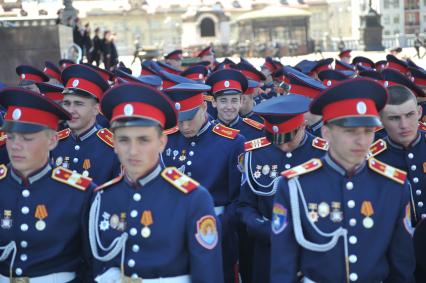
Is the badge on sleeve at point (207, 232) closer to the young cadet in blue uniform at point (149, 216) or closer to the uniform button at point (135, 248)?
the young cadet in blue uniform at point (149, 216)

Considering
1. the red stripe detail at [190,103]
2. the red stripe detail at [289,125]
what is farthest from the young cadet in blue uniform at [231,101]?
the red stripe detail at [289,125]

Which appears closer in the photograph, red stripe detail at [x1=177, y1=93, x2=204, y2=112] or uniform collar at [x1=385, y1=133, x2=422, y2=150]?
uniform collar at [x1=385, y1=133, x2=422, y2=150]

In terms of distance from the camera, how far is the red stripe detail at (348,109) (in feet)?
12.5

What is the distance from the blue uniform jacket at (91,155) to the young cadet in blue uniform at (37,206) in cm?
142

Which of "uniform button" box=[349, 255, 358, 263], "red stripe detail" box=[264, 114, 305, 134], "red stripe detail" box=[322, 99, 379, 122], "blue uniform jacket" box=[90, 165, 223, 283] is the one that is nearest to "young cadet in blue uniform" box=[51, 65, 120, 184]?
"red stripe detail" box=[264, 114, 305, 134]

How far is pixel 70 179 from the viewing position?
14.1 ft

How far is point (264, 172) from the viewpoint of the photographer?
17.1 feet

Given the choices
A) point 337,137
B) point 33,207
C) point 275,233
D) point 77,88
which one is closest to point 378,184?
point 337,137

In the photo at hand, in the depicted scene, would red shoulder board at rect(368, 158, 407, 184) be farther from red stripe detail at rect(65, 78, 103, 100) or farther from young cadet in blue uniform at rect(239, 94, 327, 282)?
red stripe detail at rect(65, 78, 103, 100)

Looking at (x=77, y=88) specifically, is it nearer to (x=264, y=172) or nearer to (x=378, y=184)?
(x=264, y=172)

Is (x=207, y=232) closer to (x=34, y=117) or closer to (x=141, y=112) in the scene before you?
(x=141, y=112)

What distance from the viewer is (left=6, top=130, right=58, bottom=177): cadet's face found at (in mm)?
4117

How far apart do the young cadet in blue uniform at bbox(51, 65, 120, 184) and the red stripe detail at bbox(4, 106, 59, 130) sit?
1451 mm

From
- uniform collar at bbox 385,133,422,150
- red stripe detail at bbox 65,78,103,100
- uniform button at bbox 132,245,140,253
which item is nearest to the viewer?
uniform button at bbox 132,245,140,253
